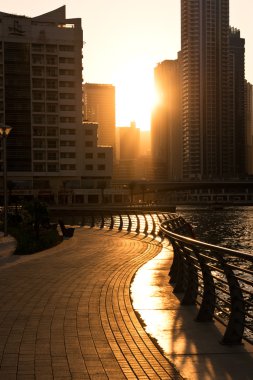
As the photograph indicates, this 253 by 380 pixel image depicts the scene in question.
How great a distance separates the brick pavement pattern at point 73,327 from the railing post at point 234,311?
102 centimetres

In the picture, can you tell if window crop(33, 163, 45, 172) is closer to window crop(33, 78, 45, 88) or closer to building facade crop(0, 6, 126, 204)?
building facade crop(0, 6, 126, 204)

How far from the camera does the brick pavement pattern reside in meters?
6.44

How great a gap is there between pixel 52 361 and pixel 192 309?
3.82 meters

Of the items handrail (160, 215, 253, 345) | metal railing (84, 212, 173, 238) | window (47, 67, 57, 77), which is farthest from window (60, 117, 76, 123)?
handrail (160, 215, 253, 345)

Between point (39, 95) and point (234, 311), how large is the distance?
118112 mm

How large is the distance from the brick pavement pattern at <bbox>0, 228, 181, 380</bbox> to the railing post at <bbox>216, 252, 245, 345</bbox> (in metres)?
1.02

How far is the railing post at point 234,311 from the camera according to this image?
23.9 feet

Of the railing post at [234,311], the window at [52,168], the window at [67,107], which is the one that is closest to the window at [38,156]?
the window at [52,168]

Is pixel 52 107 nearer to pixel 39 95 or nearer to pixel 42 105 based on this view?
pixel 42 105

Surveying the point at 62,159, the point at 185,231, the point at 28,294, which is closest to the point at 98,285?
the point at 28,294

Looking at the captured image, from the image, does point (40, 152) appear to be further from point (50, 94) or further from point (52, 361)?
point (52, 361)

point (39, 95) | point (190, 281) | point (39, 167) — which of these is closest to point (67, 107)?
point (39, 95)

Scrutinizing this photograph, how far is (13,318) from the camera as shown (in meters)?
9.22

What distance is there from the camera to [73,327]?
8602mm
